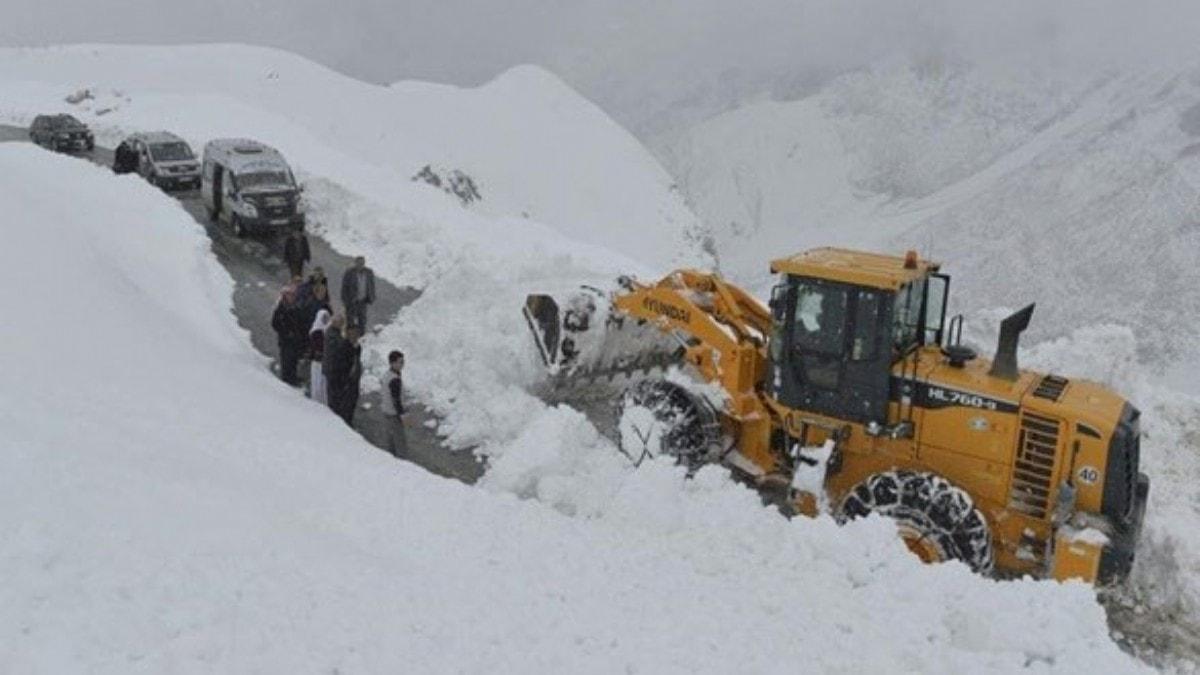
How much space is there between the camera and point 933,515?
943cm

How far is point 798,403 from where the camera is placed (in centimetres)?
1058

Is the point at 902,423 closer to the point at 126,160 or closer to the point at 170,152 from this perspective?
the point at 170,152

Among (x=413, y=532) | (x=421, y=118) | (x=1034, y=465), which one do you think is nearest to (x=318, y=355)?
(x=413, y=532)

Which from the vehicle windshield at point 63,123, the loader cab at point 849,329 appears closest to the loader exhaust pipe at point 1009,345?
the loader cab at point 849,329

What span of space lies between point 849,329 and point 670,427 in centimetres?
224

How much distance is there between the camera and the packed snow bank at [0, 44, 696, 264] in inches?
1884

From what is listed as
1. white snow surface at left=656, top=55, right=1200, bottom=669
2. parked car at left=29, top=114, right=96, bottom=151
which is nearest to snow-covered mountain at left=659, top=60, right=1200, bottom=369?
white snow surface at left=656, top=55, right=1200, bottom=669

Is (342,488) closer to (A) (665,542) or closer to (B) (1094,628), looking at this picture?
(A) (665,542)

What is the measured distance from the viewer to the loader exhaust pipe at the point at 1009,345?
9969 millimetres

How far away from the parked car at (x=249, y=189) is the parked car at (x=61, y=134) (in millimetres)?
12303

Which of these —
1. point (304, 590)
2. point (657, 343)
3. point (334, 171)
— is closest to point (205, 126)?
point (334, 171)

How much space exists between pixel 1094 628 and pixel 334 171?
25063mm

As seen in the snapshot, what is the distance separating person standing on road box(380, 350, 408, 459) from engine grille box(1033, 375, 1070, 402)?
6.45 m

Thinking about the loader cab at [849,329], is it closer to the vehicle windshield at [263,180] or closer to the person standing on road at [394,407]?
the person standing on road at [394,407]
